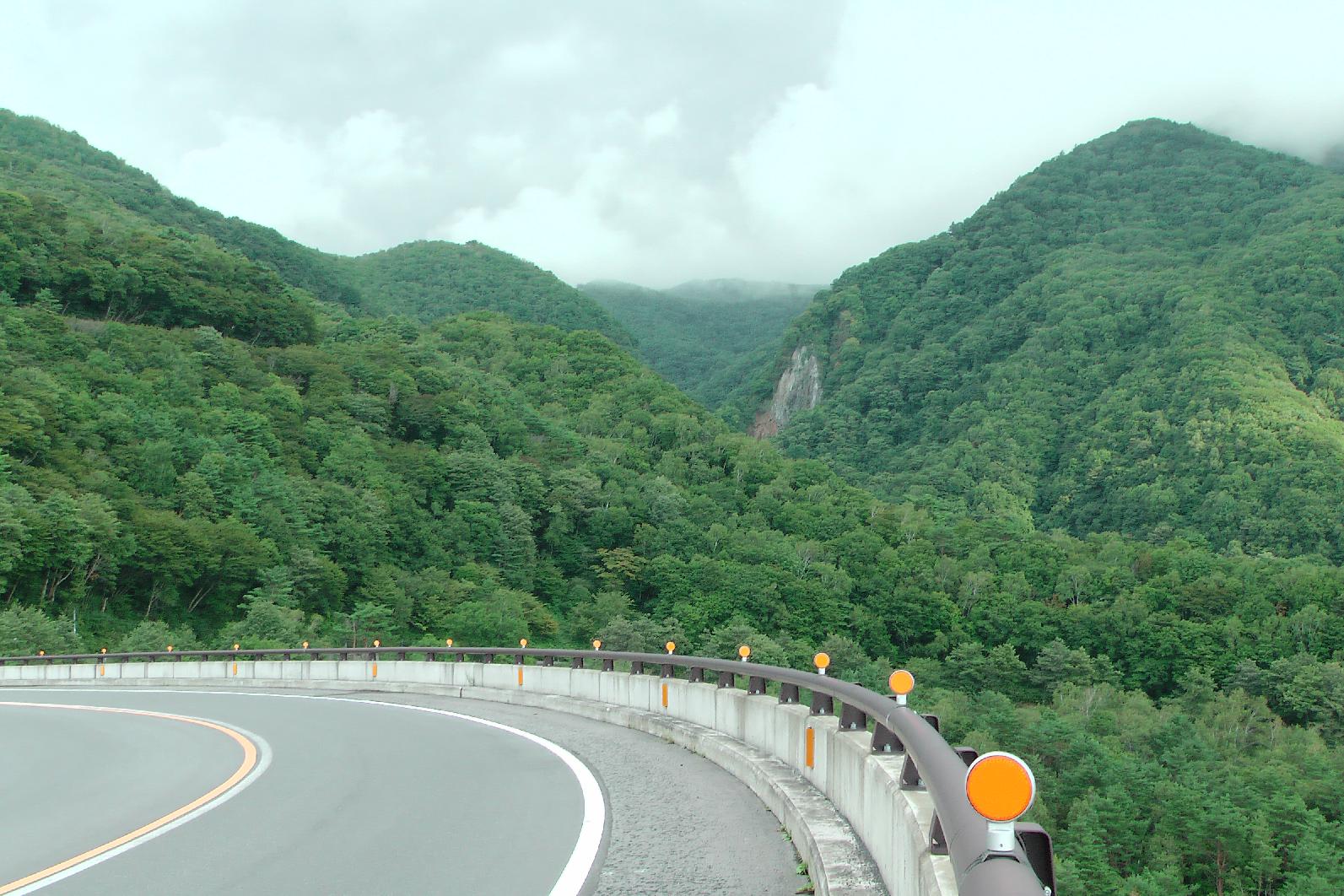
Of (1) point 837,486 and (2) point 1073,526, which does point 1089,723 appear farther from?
(2) point 1073,526

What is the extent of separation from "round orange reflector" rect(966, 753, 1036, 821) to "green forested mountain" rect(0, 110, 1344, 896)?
43418mm

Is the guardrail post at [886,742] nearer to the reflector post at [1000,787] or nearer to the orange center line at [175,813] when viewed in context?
the reflector post at [1000,787]

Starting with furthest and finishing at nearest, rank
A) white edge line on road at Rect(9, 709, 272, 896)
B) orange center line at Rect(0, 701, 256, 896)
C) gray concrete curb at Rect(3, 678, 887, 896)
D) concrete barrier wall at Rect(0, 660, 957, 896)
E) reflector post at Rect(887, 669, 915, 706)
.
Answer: orange center line at Rect(0, 701, 256, 896) → white edge line on road at Rect(9, 709, 272, 896) → reflector post at Rect(887, 669, 915, 706) → gray concrete curb at Rect(3, 678, 887, 896) → concrete barrier wall at Rect(0, 660, 957, 896)

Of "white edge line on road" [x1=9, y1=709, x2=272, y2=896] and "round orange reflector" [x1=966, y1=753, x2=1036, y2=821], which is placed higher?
"round orange reflector" [x1=966, y1=753, x2=1036, y2=821]

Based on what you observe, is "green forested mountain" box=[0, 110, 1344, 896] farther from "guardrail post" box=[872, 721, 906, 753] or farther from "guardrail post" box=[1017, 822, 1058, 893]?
"guardrail post" box=[1017, 822, 1058, 893]

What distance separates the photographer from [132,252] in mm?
118625

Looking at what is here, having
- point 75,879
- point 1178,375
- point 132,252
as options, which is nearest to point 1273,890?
point 75,879

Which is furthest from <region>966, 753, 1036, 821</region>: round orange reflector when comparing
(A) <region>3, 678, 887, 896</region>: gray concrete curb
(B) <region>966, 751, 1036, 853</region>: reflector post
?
(A) <region>3, 678, 887, 896</region>: gray concrete curb

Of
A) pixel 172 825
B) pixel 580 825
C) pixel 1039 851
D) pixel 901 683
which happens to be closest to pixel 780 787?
pixel 580 825

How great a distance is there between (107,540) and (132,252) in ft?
224

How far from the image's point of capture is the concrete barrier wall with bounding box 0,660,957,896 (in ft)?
16.2

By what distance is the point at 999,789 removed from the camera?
8.37ft

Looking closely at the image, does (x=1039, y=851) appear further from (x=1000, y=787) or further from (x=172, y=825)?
(x=172, y=825)

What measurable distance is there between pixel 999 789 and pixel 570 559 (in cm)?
11160
